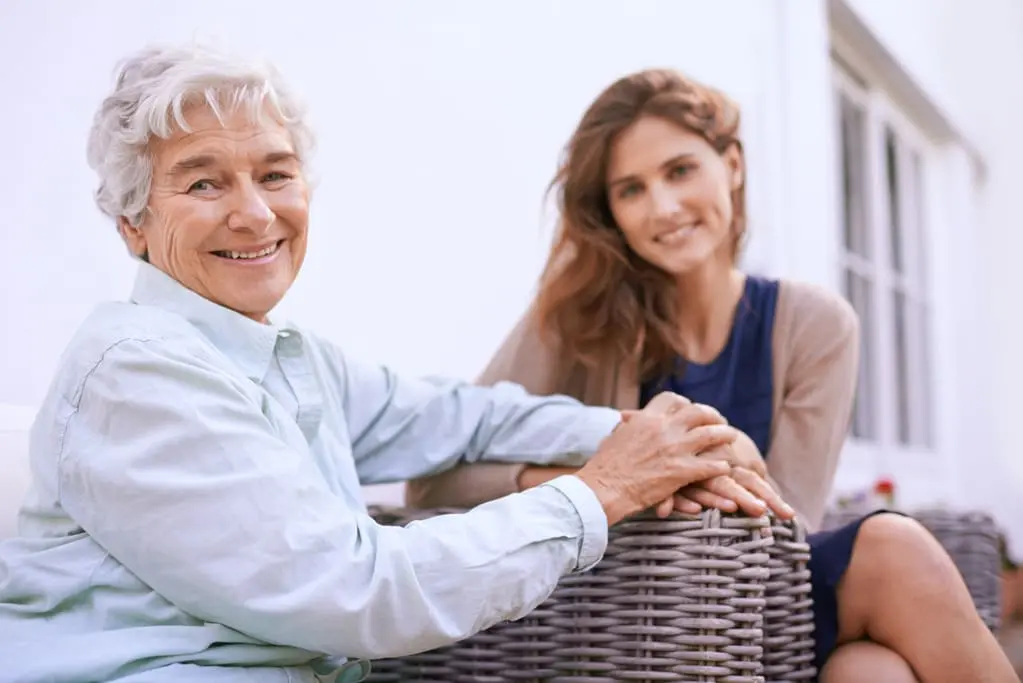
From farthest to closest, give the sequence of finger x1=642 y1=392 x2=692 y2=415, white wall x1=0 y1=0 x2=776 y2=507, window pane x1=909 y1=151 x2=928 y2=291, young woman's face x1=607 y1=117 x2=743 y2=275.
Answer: window pane x1=909 y1=151 x2=928 y2=291 → young woman's face x1=607 y1=117 x2=743 y2=275 → white wall x1=0 y1=0 x2=776 y2=507 → finger x1=642 y1=392 x2=692 y2=415

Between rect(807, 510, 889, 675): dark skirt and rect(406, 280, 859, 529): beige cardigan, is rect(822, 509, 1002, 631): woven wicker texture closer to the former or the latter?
rect(406, 280, 859, 529): beige cardigan

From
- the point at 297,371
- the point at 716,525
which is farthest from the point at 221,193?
the point at 716,525

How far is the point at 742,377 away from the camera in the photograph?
1.93 m

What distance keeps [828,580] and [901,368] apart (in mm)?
4137

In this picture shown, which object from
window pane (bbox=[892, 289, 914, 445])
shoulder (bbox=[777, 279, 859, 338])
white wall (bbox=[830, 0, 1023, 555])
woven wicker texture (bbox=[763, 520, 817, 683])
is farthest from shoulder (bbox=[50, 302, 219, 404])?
window pane (bbox=[892, 289, 914, 445])

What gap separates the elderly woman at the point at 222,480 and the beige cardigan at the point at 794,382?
0.43m

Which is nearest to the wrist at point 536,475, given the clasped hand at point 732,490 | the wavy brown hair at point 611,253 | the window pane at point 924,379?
the clasped hand at point 732,490

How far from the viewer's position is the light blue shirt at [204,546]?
1089 mm

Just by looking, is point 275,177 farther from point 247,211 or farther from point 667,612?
point 667,612

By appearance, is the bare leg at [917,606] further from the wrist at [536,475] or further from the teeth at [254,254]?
the teeth at [254,254]

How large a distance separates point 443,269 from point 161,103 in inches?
47.7

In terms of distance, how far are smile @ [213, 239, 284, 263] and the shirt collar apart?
0.06 metres

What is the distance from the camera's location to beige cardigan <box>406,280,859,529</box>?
5.98ft

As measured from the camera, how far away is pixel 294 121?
4.56ft
